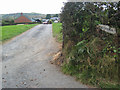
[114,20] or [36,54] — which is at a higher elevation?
[114,20]

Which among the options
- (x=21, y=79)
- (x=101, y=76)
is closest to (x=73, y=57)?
(x=101, y=76)

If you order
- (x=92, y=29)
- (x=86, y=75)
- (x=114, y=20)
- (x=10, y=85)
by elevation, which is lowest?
(x=10, y=85)

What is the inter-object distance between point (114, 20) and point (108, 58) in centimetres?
124

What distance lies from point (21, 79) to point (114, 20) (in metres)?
3.62

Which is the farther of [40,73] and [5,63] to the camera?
[5,63]

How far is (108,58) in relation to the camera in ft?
13.8

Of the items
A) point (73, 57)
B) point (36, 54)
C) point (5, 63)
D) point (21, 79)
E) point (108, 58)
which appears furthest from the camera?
point (36, 54)

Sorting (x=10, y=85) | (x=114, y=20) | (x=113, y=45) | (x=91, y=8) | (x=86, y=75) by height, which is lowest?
(x=10, y=85)

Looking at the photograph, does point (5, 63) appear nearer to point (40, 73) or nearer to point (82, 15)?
point (40, 73)

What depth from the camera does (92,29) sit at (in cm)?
485

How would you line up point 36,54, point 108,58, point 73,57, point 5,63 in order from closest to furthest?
point 108,58 → point 73,57 → point 5,63 → point 36,54

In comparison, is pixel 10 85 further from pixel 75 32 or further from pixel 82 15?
pixel 82 15

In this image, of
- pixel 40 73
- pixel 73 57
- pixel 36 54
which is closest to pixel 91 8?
pixel 73 57

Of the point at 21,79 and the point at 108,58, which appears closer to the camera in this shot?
the point at 108,58
